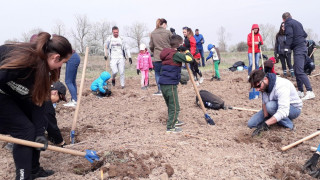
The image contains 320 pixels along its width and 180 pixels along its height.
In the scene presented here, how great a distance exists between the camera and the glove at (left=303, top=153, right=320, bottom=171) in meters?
3.06

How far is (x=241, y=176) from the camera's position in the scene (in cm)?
303

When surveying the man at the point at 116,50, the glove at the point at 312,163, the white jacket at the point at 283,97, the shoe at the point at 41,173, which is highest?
the man at the point at 116,50

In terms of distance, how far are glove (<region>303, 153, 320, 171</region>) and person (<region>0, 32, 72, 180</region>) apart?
2814mm

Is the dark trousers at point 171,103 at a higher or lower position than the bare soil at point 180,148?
higher

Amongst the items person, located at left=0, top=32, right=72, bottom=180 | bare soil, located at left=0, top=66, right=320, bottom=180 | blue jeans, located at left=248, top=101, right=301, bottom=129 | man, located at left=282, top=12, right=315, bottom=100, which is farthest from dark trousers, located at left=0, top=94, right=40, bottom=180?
man, located at left=282, top=12, right=315, bottom=100

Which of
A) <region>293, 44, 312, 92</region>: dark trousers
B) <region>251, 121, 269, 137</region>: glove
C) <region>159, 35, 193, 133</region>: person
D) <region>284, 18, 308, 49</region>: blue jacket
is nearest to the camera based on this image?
<region>251, 121, 269, 137</region>: glove

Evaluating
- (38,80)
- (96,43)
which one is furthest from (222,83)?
(96,43)

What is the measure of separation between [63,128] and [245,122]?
3.23m

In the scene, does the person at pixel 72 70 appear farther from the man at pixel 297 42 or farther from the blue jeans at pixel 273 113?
the man at pixel 297 42

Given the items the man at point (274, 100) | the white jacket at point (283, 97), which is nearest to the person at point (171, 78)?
the man at point (274, 100)

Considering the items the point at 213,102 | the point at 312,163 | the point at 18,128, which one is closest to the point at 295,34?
the point at 213,102

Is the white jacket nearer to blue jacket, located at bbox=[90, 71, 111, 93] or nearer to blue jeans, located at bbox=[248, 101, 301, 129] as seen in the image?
blue jeans, located at bbox=[248, 101, 301, 129]

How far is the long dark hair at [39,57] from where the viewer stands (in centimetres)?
219

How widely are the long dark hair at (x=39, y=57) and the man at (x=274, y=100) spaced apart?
265cm
